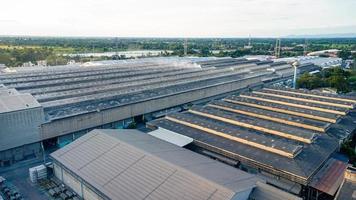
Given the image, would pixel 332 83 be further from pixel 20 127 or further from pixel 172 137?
pixel 20 127

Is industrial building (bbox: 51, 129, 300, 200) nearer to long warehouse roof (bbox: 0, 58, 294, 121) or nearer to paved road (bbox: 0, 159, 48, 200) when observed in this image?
paved road (bbox: 0, 159, 48, 200)

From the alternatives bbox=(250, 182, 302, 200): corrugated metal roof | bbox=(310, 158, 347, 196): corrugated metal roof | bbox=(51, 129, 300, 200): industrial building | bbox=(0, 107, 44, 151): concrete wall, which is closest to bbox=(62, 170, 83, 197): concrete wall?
bbox=(51, 129, 300, 200): industrial building

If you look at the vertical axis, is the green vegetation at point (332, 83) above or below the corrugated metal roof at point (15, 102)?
below

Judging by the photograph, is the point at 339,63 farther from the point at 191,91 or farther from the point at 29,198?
the point at 29,198

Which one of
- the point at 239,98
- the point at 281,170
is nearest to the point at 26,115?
the point at 281,170

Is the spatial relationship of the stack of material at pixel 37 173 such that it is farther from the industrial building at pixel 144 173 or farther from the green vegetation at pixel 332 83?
the green vegetation at pixel 332 83

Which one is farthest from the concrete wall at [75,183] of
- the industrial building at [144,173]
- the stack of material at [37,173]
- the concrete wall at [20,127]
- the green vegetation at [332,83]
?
the green vegetation at [332,83]
